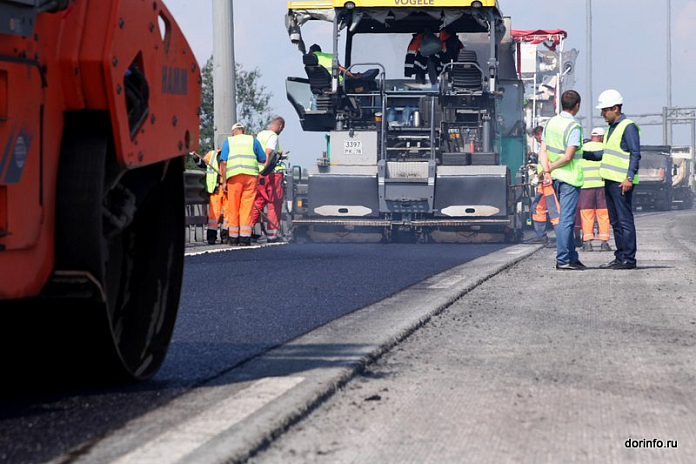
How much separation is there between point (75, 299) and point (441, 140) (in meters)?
13.9

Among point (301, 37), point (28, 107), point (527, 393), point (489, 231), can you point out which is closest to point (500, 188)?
point (489, 231)

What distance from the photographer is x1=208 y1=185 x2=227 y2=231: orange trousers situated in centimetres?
1750

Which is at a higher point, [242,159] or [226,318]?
[242,159]

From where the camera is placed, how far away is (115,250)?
15.6ft

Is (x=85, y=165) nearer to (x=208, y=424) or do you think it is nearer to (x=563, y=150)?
(x=208, y=424)

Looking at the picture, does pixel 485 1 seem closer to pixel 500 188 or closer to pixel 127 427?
pixel 500 188

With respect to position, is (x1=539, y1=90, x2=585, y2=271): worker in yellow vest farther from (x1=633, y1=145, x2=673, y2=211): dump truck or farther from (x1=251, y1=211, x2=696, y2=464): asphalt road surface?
(x1=633, y1=145, x2=673, y2=211): dump truck

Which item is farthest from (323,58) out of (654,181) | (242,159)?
(654,181)

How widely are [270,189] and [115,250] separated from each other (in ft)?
46.1

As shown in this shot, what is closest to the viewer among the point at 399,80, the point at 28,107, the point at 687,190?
the point at 28,107

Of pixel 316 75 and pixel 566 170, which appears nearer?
pixel 566 170

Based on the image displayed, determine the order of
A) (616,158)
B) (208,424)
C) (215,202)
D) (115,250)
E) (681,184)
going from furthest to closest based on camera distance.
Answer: (681,184) < (215,202) < (616,158) < (115,250) < (208,424)

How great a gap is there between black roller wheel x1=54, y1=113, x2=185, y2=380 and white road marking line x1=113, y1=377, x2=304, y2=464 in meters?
0.41

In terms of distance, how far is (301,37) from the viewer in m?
18.2
